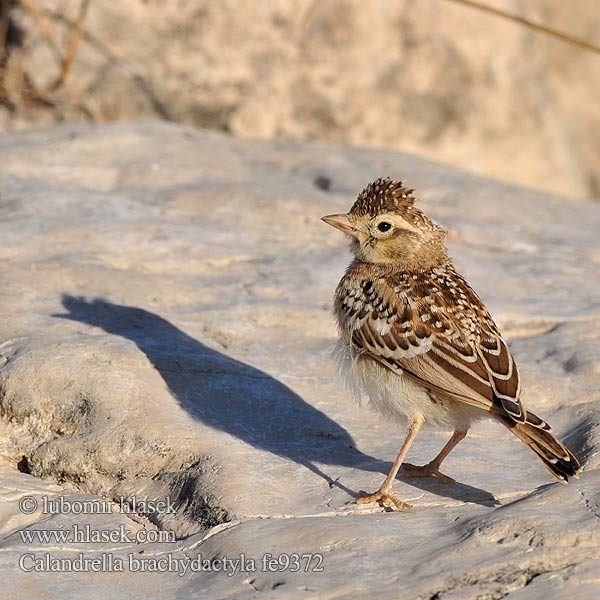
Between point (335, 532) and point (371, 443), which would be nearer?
point (335, 532)

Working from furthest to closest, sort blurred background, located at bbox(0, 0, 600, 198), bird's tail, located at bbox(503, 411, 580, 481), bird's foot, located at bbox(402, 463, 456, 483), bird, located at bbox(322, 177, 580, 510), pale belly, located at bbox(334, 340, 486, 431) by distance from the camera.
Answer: blurred background, located at bbox(0, 0, 600, 198), bird's foot, located at bbox(402, 463, 456, 483), pale belly, located at bbox(334, 340, 486, 431), bird, located at bbox(322, 177, 580, 510), bird's tail, located at bbox(503, 411, 580, 481)

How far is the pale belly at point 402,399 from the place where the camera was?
17.2ft

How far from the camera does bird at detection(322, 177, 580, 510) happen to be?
16.5 ft

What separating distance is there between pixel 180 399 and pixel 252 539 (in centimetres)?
148

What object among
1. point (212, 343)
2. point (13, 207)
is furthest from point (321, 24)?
point (212, 343)

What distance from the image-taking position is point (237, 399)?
604 centimetres

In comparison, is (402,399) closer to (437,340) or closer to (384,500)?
(437,340)

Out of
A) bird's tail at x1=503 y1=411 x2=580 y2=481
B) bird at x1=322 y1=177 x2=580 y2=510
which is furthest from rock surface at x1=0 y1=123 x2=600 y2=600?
bird at x1=322 y1=177 x2=580 y2=510

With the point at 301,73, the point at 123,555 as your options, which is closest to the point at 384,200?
the point at 123,555

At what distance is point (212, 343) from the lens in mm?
6598

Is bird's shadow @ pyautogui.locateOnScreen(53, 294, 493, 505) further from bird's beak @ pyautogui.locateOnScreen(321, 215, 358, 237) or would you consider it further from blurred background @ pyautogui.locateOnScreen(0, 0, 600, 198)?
blurred background @ pyautogui.locateOnScreen(0, 0, 600, 198)

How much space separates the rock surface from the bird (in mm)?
283

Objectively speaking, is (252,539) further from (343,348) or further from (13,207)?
(13,207)

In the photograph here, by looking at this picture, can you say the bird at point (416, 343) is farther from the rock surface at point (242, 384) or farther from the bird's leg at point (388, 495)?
the rock surface at point (242, 384)
